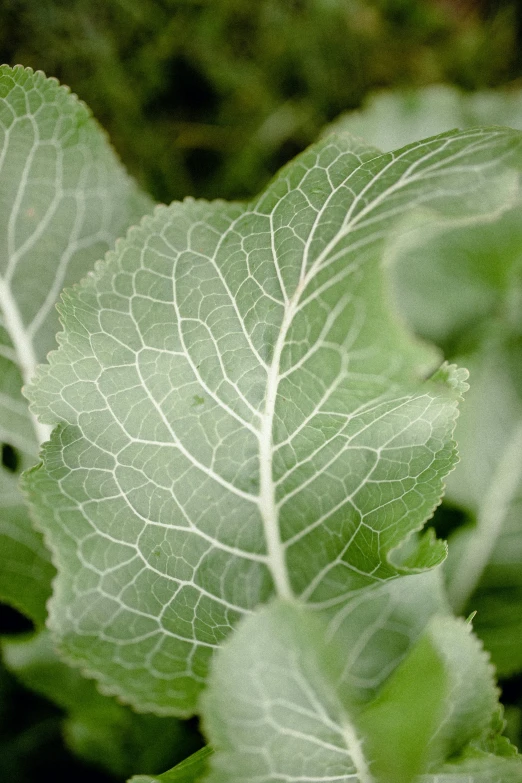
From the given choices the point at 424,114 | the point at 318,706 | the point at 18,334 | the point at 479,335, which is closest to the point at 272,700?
the point at 318,706

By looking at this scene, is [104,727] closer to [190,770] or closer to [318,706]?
[190,770]

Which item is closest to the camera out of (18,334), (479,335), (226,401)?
(226,401)

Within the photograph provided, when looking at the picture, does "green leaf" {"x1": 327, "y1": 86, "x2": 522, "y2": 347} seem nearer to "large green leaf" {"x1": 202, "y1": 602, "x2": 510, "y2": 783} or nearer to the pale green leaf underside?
the pale green leaf underside

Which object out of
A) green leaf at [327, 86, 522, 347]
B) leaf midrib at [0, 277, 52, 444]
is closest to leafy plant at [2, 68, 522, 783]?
leaf midrib at [0, 277, 52, 444]

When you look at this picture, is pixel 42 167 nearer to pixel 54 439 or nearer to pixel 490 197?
pixel 54 439

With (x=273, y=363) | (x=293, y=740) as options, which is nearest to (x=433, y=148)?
(x=273, y=363)
